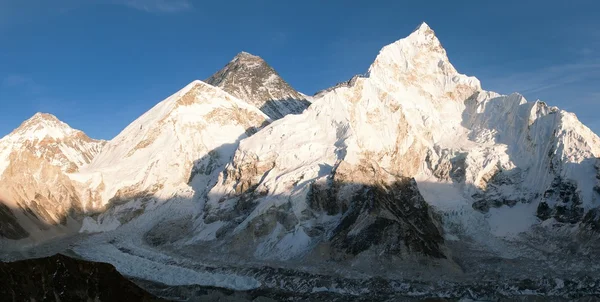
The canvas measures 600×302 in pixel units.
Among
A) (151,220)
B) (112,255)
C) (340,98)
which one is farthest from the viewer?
(340,98)

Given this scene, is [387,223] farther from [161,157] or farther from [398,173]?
[161,157]

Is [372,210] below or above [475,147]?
below

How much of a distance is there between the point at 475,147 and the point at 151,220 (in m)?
85.1

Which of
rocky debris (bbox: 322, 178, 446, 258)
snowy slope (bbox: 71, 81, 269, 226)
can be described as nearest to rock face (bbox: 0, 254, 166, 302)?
rocky debris (bbox: 322, 178, 446, 258)

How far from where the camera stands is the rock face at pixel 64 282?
5488cm

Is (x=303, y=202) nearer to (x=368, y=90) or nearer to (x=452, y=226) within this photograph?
(x=452, y=226)

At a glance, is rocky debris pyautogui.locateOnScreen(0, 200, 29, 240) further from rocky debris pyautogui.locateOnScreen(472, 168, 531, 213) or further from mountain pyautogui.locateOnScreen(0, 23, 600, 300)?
rocky debris pyautogui.locateOnScreen(472, 168, 531, 213)

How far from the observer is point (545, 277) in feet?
389

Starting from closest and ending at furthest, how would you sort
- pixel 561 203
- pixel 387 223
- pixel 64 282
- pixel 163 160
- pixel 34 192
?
pixel 64 282, pixel 387 223, pixel 561 203, pixel 34 192, pixel 163 160

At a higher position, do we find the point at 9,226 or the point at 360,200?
the point at 360,200

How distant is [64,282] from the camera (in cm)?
5694

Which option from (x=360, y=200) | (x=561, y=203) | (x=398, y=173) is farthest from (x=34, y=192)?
(x=561, y=203)

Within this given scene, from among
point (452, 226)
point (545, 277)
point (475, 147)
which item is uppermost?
point (475, 147)

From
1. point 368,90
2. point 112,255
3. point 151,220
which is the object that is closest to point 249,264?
point 112,255
